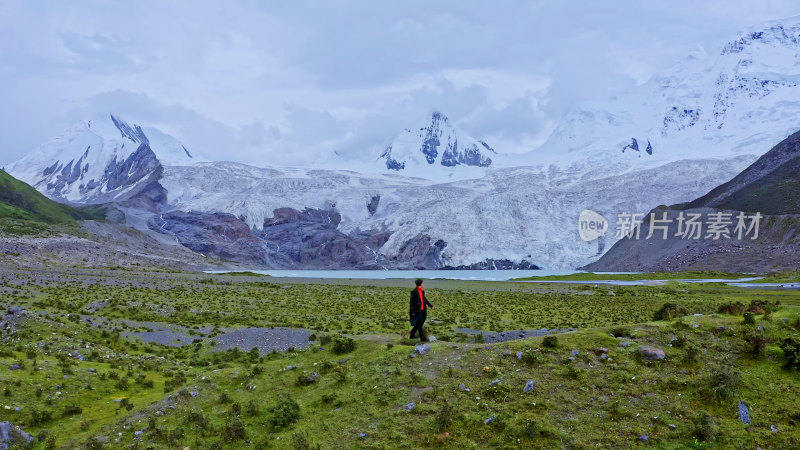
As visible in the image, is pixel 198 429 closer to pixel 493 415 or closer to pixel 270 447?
pixel 270 447

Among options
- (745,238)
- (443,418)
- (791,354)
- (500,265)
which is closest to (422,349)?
(443,418)

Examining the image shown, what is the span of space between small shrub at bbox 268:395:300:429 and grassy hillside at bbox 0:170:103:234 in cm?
11995

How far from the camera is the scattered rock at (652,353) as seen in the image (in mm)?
14461

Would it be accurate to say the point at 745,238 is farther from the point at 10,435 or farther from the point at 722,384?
the point at 10,435

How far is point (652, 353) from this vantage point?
573 inches

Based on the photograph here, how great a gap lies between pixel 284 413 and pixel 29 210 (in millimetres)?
161627

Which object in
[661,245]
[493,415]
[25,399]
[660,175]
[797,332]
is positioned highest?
[660,175]

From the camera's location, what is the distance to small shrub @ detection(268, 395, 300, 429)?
44.3 feet

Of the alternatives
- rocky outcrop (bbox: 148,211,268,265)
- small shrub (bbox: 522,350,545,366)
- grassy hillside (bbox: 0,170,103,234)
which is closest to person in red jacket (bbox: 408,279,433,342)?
small shrub (bbox: 522,350,545,366)

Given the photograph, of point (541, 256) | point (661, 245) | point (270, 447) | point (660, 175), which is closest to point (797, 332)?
point (270, 447)

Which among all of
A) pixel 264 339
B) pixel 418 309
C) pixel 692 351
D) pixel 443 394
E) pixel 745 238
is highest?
pixel 745 238

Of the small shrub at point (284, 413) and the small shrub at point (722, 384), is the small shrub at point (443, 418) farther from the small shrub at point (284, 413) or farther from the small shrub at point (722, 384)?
the small shrub at point (722, 384)

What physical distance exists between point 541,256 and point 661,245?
45247 mm

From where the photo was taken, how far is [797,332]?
15125 millimetres
